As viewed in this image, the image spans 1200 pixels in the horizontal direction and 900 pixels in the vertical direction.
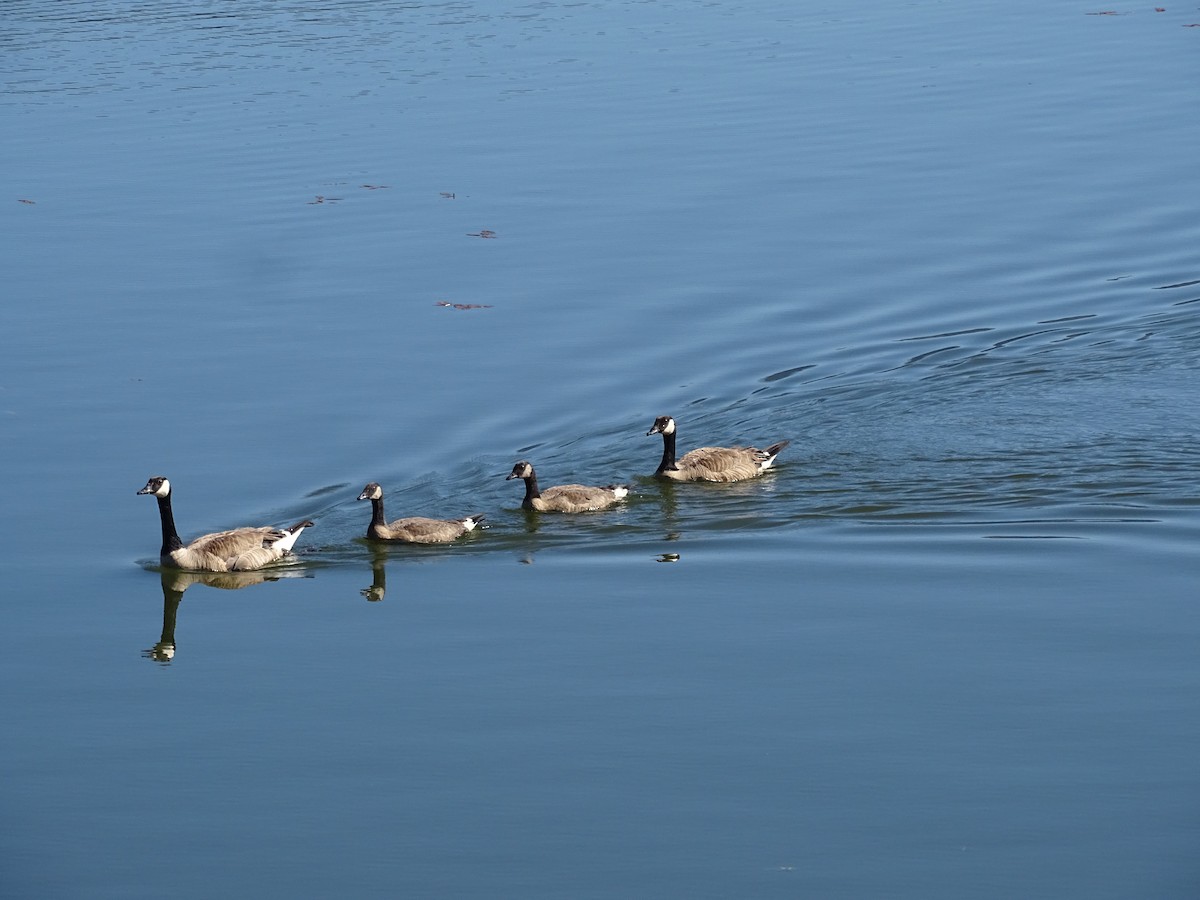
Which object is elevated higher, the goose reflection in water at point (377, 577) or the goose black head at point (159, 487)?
the goose black head at point (159, 487)

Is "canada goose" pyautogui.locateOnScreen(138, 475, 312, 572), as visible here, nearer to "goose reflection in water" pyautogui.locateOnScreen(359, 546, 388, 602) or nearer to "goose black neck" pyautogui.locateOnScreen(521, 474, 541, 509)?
"goose reflection in water" pyautogui.locateOnScreen(359, 546, 388, 602)

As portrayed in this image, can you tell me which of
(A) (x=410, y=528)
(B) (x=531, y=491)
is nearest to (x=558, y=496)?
(B) (x=531, y=491)

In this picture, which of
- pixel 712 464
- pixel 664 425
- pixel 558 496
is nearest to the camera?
pixel 558 496

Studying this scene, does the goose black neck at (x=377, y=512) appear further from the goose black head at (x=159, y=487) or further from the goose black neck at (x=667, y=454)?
the goose black neck at (x=667, y=454)

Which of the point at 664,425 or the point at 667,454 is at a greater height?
the point at 664,425

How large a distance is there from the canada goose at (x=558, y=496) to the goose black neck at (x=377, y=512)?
1333 mm

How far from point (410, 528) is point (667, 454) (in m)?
2.82

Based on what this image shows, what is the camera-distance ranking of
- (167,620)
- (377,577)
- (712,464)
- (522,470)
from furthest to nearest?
1. (712,464)
2. (522,470)
3. (377,577)
4. (167,620)

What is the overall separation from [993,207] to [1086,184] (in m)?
1.94

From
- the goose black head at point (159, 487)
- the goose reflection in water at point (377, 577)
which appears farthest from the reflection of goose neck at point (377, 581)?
the goose black head at point (159, 487)

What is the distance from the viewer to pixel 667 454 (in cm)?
1728

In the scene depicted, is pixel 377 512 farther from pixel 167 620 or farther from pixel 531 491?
pixel 167 620

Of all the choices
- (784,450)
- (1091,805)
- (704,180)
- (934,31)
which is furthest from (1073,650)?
(934,31)

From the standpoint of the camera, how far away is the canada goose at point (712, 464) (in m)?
17.3
